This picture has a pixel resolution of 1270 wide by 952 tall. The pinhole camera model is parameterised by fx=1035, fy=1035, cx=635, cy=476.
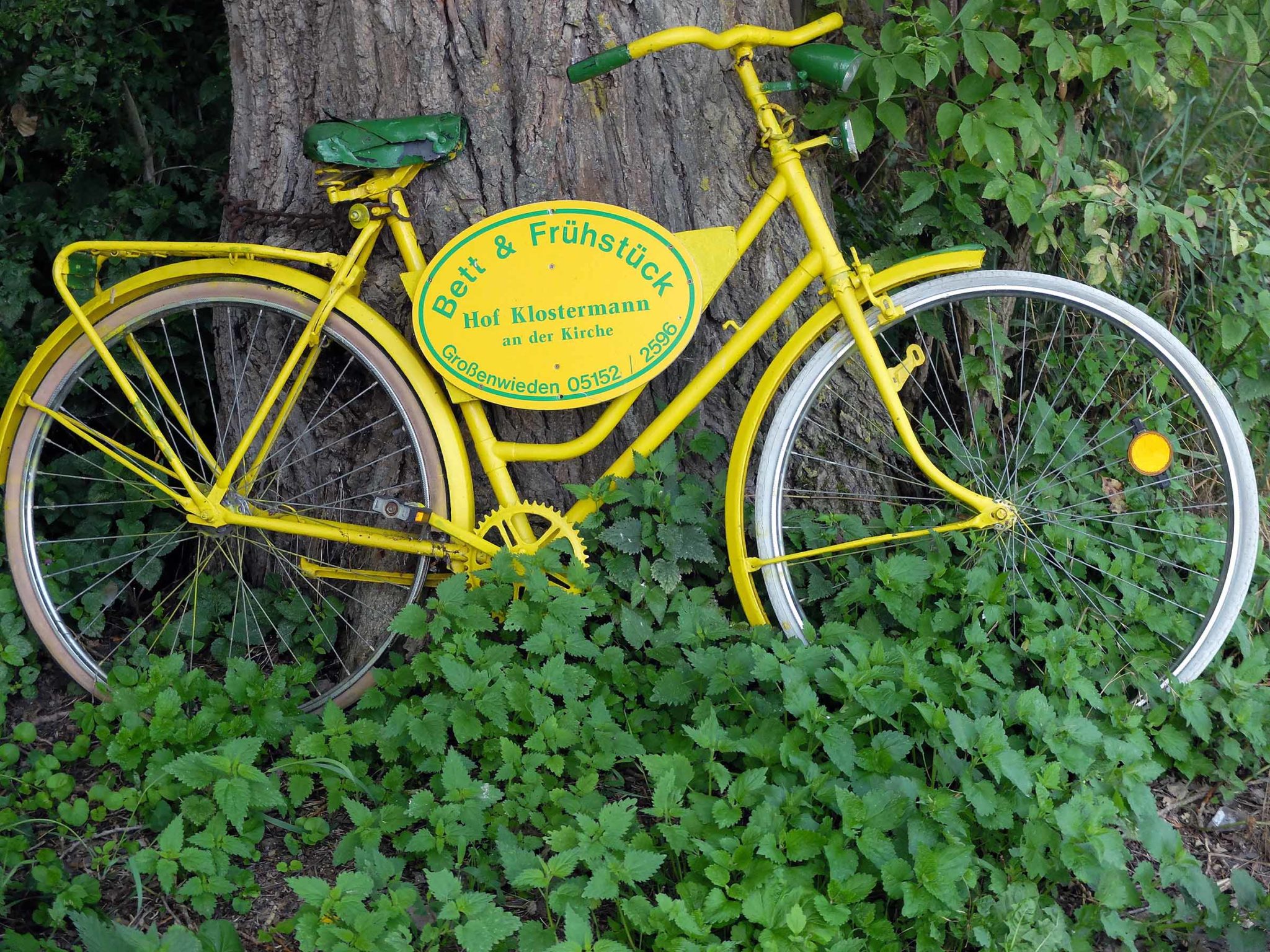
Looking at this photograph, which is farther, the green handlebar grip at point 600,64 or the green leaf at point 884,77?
the green leaf at point 884,77

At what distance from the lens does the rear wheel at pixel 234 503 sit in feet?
9.00

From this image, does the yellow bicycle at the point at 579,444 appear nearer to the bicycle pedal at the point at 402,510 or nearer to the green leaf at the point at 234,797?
the bicycle pedal at the point at 402,510

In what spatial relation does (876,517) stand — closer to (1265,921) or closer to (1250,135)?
(1265,921)

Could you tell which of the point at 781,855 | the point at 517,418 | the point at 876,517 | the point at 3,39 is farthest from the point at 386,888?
the point at 3,39

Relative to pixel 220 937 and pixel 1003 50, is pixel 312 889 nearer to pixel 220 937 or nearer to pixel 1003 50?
pixel 220 937

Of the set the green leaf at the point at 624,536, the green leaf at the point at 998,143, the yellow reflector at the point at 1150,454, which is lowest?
the green leaf at the point at 624,536

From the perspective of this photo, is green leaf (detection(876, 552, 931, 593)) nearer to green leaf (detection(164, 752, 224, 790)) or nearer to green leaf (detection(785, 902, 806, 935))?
green leaf (detection(785, 902, 806, 935))

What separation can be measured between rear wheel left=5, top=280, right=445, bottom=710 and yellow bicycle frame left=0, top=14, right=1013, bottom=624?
42 mm

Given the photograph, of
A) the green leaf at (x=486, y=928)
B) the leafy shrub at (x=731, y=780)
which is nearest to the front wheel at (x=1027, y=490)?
the leafy shrub at (x=731, y=780)

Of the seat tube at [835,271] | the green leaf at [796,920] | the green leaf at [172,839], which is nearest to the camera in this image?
the green leaf at [796,920]

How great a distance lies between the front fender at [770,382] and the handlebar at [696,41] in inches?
22.8

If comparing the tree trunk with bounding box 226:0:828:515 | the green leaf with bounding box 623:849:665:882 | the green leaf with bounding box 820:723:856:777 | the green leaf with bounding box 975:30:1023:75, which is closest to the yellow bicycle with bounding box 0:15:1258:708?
the tree trunk with bounding box 226:0:828:515

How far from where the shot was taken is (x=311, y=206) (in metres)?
2.82

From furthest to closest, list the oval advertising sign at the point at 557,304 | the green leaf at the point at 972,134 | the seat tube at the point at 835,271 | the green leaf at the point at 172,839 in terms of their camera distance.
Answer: the green leaf at the point at 972,134, the oval advertising sign at the point at 557,304, the seat tube at the point at 835,271, the green leaf at the point at 172,839
